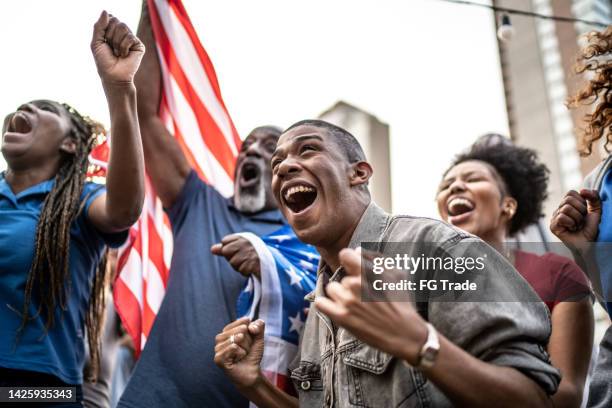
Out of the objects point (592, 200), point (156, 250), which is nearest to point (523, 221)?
point (592, 200)

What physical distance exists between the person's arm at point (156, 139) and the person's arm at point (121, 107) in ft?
2.69

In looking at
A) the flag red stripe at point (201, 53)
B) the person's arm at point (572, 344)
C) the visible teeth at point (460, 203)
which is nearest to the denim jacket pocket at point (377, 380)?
the person's arm at point (572, 344)

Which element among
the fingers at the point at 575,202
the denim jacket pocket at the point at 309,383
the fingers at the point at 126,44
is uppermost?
the fingers at the point at 126,44

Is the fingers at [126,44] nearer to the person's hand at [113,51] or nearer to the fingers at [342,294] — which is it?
the person's hand at [113,51]

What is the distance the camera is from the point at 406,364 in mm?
1808

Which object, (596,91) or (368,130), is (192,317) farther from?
(368,130)

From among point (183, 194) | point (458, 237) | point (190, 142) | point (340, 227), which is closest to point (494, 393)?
point (458, 237)

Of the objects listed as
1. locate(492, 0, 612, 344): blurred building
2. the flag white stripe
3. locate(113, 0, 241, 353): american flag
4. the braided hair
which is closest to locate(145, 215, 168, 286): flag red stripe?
locate(113, 0, 241, 353): american flag

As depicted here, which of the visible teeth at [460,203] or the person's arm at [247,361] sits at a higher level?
the visible teeth at [460,203]

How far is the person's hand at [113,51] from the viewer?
8.32ft

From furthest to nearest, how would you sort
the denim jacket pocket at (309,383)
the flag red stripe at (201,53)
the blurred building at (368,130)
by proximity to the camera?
the blurred building at (368,130), the flag red stripe at (201,53), the denim jacket pocket at (309,383)

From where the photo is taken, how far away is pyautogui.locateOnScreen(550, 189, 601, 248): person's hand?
249cm

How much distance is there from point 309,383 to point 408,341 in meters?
0.89

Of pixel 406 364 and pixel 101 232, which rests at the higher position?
pixel 101 232
